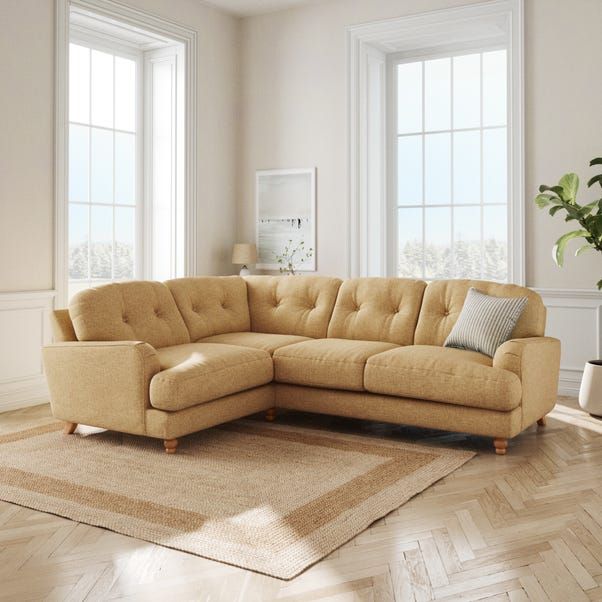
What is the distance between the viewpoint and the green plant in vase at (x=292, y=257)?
631 cm

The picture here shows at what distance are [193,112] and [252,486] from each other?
3.78 metres

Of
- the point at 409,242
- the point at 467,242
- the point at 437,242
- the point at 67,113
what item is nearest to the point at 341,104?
the point at 409,242

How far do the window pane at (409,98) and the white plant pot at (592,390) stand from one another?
2571 millimetres

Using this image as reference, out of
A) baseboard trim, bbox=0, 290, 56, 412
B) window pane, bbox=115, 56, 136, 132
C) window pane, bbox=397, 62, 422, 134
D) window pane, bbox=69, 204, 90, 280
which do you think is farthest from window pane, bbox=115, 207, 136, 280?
window pane, bbox=397, 62, 422, 134

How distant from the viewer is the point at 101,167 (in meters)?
5.89

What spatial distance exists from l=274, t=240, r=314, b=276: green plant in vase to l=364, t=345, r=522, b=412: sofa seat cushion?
2292mm

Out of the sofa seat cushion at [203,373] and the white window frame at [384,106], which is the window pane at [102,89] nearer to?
the white window frame at [384,106]

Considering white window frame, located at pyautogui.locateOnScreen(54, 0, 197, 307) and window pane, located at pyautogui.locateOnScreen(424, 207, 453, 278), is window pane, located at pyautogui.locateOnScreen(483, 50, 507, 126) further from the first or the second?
white window frame, located at pyautogui.locateOnScreen(54, 0, 197, 307)

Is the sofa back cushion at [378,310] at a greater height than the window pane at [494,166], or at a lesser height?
lesser

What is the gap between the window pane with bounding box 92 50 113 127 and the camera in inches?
229

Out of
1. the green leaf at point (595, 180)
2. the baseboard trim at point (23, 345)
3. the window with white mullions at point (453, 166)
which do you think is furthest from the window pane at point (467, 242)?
the baseboard trim at point (23, 345)

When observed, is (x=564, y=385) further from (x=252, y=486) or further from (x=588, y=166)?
(x=252, y=486)

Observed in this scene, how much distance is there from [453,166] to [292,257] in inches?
59.5

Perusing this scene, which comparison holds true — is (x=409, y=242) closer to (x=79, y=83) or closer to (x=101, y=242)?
(x=101, y=242)
